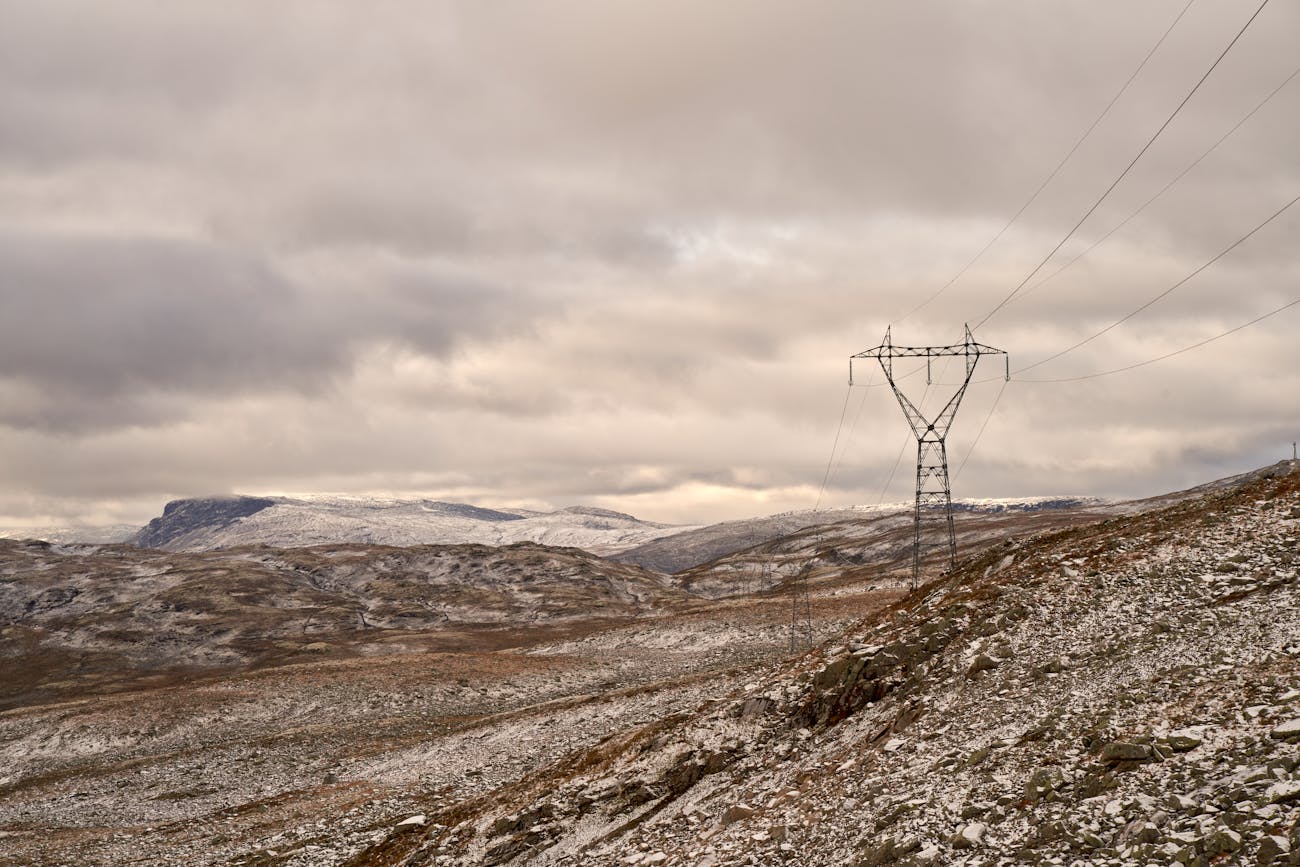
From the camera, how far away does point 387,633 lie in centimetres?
16050

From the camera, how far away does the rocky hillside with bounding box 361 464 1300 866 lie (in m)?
19.1

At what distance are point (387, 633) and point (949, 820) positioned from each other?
152559mm

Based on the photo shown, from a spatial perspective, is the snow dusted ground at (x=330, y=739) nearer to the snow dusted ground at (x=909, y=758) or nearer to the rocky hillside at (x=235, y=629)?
the snow dusted ground at (x=909, y=758)

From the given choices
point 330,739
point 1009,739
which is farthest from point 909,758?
point 330,739

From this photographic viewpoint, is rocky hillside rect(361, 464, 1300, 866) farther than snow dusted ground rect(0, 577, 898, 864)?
No

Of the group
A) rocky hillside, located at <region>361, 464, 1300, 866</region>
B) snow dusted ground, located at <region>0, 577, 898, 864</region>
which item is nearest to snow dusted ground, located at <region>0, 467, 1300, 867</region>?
rocky hillside, located at <region>361, 464, 1300, 866</region>

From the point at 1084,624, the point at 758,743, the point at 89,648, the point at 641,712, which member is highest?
the point at 1084,624

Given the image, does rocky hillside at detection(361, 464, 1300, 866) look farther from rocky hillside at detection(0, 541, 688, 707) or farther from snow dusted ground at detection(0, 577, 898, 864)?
rocky hillside at detection(0, 541, 688, 707)

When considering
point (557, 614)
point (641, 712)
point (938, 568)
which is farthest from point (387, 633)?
point (641, 712)

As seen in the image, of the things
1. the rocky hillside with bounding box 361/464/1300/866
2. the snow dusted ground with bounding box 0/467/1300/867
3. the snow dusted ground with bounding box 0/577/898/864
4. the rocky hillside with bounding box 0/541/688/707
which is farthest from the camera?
the rocky hillside with bounding box 0/541/688/707

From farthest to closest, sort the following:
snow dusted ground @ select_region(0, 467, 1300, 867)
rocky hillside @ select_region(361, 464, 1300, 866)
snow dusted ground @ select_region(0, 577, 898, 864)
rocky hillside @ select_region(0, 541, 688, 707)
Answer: rocky hillside @ select_region(0, 541, 688, 707) → snow dusted ground @ select_region(0, 577, 898, 864) → snow dusted ground @ select_region(0, 467, 1300, 867) → rocky hillside @ select_region(361, 464, 1300, 866)

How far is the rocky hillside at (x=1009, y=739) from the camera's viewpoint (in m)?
19.1

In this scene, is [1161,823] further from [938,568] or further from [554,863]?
[938,568]

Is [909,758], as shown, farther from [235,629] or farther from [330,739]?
[235,629]
